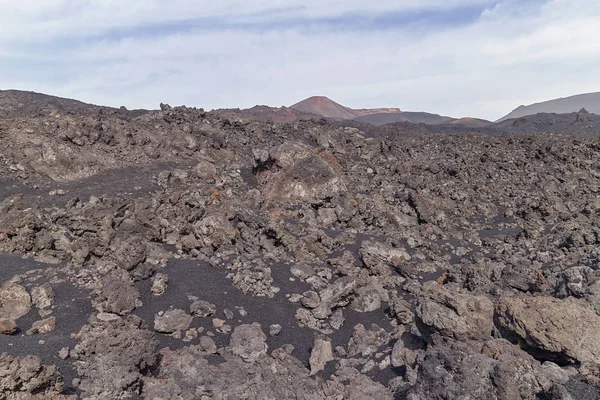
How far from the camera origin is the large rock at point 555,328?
14.6 ft

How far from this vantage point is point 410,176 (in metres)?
14.1

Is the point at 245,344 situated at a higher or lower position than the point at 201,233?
lower

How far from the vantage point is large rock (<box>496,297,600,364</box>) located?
444 centimetres

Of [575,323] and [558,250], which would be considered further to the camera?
[558,250]

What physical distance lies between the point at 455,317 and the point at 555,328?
989mm

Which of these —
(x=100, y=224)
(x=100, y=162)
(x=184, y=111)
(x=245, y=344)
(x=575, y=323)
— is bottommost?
(x=245, y=344)

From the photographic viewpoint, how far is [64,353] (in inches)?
197

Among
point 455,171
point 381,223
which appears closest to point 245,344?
point 381,223

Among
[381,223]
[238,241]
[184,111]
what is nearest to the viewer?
[238,241]

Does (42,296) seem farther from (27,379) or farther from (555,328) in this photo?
(555,328)

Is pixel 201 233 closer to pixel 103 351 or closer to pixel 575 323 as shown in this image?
pixel 103 351

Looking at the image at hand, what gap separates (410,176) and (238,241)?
25.0ft

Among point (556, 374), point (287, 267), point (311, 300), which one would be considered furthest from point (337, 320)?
point (556, 374)

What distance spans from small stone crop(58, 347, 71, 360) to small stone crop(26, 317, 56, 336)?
632 millimetres
